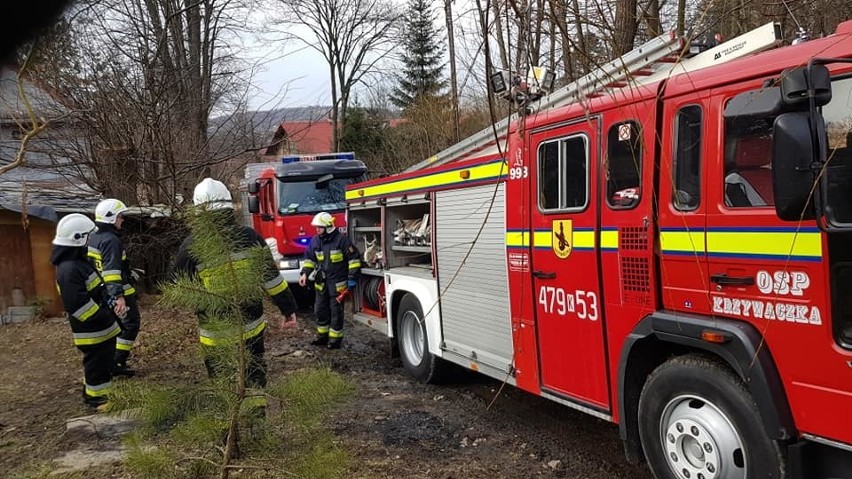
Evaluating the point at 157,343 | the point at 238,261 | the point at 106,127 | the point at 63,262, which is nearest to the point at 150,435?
the point at 238,261

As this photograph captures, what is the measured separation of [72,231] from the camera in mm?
5871

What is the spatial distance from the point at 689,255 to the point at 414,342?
3.85 meters

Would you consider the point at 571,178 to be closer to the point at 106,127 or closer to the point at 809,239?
the point at 809,239

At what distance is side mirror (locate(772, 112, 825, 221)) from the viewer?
2.50 meters

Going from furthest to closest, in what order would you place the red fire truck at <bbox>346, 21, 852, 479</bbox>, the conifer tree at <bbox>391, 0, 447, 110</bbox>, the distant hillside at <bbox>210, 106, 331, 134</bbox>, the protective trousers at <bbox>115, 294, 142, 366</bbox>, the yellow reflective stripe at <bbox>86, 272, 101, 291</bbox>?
the conifer tree at <bbox>391, 0, 447, 110</bbox>, the distant hillside at <bbox>210, 106, 331, 134</bbox>, the protective trousers at <bbox>115, 294, 142, 366</bbox>, the yellow reflective stripe at <bbox>86, 272, 101, 291</bbox>, the red fire truck at <bbox>346, 21, 852, 479</bbox>

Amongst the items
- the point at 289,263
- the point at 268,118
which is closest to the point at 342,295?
the point at 289,263

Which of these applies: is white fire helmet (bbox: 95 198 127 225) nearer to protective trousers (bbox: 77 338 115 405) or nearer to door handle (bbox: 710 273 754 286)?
protective trousers (bbox: 77 338 115 405)

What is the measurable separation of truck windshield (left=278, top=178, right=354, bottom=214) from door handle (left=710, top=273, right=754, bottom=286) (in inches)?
351

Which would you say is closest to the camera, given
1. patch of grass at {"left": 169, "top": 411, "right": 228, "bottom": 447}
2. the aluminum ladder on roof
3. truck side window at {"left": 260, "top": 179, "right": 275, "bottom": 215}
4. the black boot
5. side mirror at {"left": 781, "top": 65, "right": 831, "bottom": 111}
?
side mirror at {"left": 781, "top": 65, "right": 831, "bottom": 111}

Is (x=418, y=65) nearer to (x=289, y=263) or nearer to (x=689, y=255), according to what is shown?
(x=289, y=263)

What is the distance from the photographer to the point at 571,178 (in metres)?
4.10

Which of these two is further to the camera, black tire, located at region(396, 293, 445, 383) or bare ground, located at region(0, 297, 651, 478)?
black tire, located at region(396, 293, 445, 383)

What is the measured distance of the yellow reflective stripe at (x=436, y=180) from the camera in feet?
16.0

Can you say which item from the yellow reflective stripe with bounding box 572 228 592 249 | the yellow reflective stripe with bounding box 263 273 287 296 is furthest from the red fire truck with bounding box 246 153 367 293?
the yellow reflective stripe with bounding box 572 228 592 249
